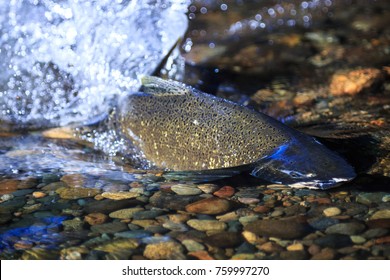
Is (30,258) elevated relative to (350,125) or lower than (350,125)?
lower

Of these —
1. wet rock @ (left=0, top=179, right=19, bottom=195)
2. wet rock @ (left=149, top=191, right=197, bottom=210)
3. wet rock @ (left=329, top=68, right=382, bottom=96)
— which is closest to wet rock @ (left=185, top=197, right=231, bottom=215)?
wet rock @ (left=149, top=191, right=197, bottom=210)

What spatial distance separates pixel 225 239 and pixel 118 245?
56cm

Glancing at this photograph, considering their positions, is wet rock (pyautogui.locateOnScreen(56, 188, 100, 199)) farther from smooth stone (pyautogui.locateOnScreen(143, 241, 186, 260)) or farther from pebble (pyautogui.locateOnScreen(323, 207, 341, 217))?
pebble (pyautogui.locateOnScreen(323, 207, 341, 217))

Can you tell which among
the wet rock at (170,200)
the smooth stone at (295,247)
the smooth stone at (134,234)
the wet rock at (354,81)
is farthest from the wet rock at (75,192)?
the wet rock at (354,81)

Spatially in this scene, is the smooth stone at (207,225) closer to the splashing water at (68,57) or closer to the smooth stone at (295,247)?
the smooth stone at (295,247)

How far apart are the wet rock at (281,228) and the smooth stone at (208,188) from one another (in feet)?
1.56

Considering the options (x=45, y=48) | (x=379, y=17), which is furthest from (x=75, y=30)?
(x=379, y=17)

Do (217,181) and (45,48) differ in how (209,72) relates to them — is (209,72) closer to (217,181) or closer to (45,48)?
(45,48)

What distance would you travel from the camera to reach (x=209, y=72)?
6.45 meters

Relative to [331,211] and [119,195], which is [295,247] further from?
[119,195]

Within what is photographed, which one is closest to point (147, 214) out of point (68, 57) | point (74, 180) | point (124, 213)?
point (124, 213)

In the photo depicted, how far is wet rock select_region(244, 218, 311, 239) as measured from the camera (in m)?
3.07

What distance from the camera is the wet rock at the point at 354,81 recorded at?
5430 mm

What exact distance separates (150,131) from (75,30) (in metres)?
1.94
